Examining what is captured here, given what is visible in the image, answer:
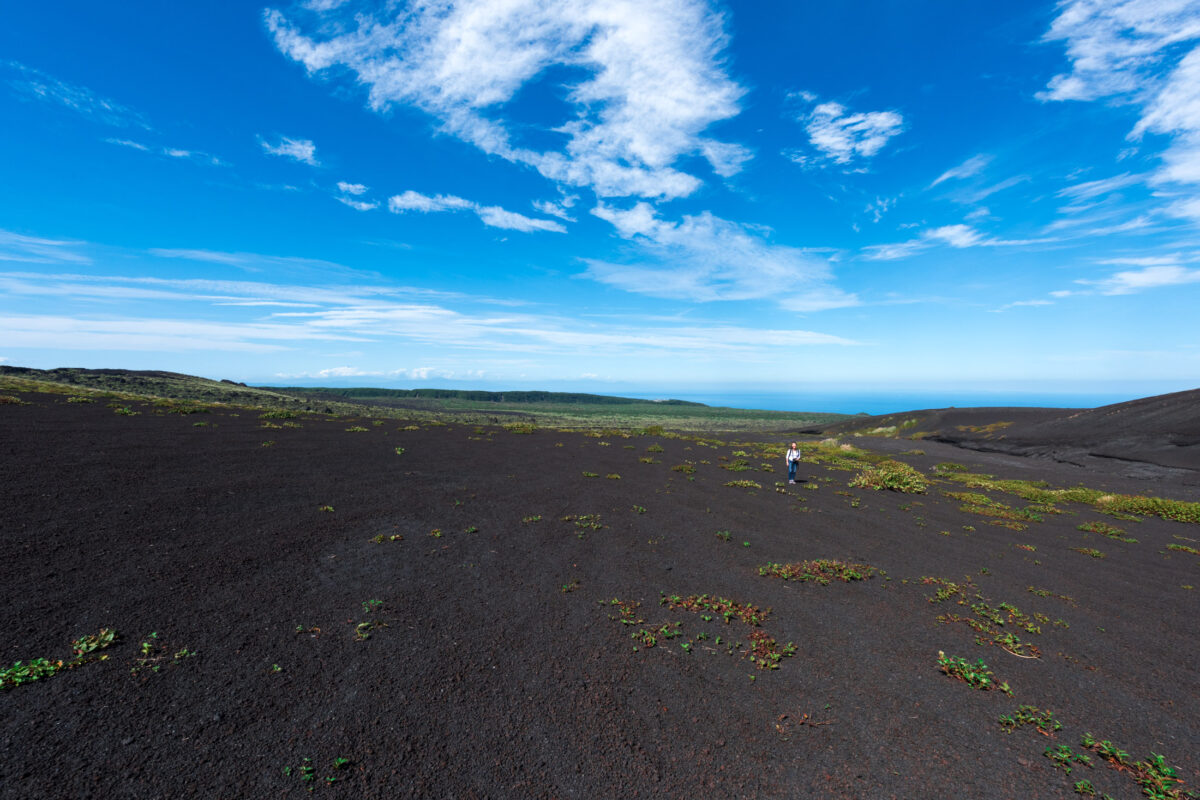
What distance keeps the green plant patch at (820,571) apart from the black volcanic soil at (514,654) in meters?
0.37

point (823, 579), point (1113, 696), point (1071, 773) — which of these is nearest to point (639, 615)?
point (823, 579)

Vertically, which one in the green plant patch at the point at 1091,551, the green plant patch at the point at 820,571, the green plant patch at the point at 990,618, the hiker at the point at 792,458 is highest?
the hiker at the point at 792,458

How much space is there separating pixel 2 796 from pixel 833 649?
9.44 meters

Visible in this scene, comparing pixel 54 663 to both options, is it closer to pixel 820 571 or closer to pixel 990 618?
pixel 820 571

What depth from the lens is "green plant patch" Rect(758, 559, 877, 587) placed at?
977 centimetres

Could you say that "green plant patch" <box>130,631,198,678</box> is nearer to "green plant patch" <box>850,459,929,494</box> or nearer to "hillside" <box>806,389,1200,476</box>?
"green plant patch" <box>850,459,929,494</box>

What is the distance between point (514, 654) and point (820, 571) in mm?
7376

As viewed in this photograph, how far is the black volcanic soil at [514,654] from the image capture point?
177 inches

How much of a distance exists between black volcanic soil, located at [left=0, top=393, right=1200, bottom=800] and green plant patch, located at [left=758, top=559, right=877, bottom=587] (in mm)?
373

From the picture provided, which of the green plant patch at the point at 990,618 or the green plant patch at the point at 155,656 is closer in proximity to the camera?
the green plant patch at the point at 155,656

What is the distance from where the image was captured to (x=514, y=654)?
6.40 m

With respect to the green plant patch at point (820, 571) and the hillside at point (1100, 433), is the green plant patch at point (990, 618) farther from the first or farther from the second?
the hillside at point (1100, 433)

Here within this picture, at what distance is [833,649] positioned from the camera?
706cm

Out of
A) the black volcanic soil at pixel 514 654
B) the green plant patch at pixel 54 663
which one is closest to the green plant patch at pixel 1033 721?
the black volcanic soil at pixel 514 654
